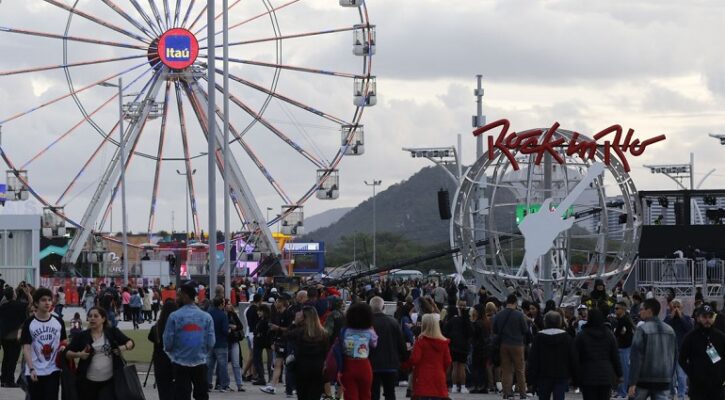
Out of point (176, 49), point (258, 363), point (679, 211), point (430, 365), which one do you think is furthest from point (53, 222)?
point (430, 365)

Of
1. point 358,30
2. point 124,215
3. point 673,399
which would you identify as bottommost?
point 673,399

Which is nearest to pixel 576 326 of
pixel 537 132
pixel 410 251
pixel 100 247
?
pixel 537 132

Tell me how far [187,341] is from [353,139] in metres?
37.6

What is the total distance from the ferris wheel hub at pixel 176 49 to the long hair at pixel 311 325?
3645 cm

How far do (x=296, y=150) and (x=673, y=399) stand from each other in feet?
105

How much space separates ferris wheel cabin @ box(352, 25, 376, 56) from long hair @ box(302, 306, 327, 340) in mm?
36086

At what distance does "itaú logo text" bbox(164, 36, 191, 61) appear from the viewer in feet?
169

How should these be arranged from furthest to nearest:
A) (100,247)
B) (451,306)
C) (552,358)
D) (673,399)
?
(100,247), (451,306), (673,399), (552,358)

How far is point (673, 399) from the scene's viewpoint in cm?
2211

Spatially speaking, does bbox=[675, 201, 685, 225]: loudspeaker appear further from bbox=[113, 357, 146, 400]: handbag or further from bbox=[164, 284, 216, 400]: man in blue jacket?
bbox=[113, 357, 146, 400]: handbag

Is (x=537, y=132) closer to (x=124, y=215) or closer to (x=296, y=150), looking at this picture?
(x=296, y=150)

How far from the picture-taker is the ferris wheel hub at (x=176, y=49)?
169 ft

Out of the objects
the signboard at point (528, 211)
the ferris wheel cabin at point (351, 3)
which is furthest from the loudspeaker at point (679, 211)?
the signboard at point (528, 211)

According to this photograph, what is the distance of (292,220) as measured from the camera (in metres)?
56.7
